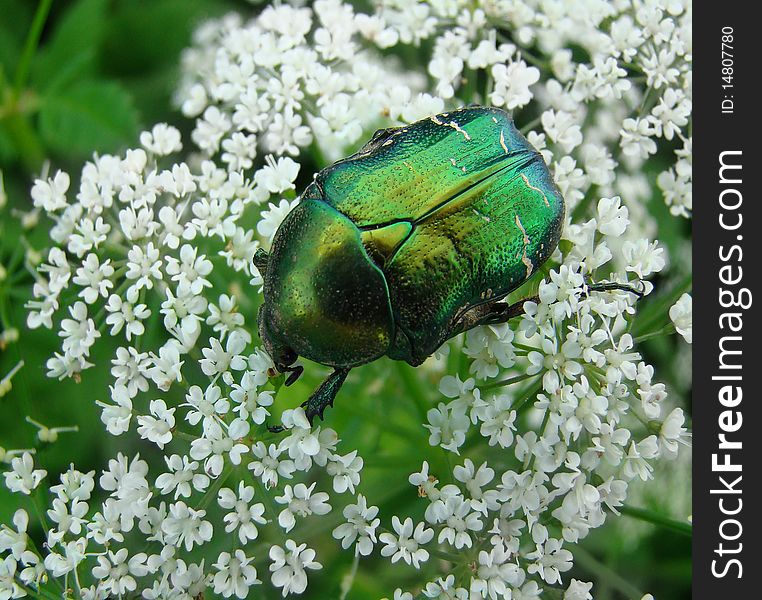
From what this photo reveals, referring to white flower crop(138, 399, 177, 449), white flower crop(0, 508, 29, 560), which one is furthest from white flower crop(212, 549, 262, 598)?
white flower crop(0, 508, 29, 560)

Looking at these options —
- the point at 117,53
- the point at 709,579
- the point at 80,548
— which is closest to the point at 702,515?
the point at 709,579

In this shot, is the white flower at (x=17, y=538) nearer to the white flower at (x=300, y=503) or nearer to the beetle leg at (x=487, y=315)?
the white flower at (x=300, y=503)

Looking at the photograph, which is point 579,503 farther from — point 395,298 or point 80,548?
point 80,548

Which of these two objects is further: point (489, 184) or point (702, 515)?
point (702, 515)

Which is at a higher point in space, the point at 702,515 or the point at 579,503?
the point at 579,503

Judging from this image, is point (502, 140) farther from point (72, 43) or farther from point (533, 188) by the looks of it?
point (72, 43)

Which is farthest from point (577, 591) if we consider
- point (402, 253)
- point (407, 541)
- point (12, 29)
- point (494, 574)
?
point (12, 29)
